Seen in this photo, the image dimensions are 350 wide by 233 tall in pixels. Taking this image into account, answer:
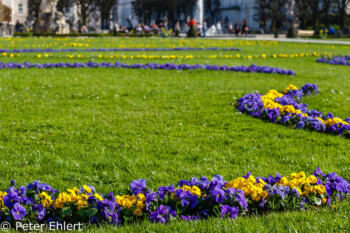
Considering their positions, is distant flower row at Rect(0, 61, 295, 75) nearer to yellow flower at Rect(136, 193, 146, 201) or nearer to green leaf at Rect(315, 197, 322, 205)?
green leaf at Rect(315, 197, 322, 205)

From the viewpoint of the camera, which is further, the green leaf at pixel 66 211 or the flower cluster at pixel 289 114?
the flower cluster at pixel 289 114

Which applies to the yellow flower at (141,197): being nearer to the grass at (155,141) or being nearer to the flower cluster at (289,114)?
the grass at (155,141)

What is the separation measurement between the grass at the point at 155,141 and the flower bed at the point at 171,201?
14 cm

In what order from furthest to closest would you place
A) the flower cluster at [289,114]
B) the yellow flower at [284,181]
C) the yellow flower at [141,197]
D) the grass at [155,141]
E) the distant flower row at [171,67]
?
1. the distant flower row at [171,67]
2. the flower cluster at [289,114]
3. the grass at [155,141]
4. the yellow flower at [284,181]
5. the yellow flower at [141,197]

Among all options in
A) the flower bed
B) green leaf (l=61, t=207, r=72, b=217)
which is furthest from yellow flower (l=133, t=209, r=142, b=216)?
green leaf (l=61, t=207, r=72, b=217)

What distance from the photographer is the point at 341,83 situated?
33.3 feet

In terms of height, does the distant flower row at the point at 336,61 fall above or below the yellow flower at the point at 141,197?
above

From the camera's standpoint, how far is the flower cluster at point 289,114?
580 centimetres

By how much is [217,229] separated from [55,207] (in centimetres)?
124

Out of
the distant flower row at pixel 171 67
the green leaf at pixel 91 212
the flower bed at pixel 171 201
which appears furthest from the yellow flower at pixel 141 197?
the distant flower row at pixel 171 67

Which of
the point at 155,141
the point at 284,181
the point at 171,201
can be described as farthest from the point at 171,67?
the point at 171,201

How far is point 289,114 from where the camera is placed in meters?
6.16

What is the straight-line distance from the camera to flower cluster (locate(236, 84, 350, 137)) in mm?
5797

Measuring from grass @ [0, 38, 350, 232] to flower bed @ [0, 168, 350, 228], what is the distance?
14cm
